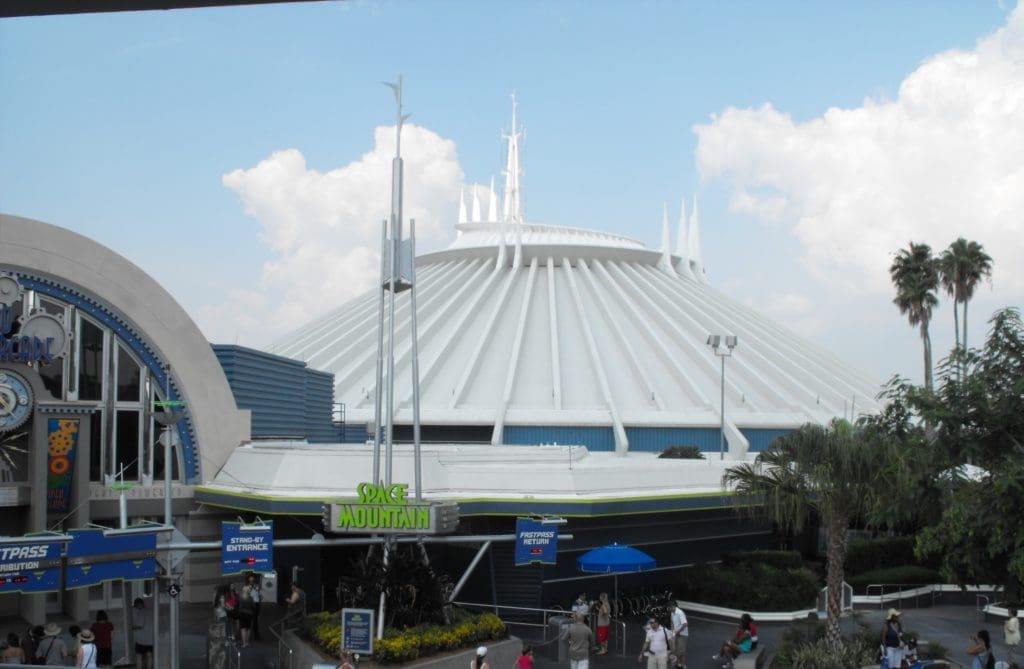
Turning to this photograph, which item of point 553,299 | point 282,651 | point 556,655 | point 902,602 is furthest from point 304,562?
point 553,299

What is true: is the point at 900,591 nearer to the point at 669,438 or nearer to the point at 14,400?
the point at 669,438

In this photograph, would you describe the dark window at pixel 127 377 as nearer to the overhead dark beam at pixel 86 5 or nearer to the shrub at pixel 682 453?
the shrub at pixel 682 453

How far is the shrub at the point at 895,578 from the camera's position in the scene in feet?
100

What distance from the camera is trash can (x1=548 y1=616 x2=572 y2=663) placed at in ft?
66.8

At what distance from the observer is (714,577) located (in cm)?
2661

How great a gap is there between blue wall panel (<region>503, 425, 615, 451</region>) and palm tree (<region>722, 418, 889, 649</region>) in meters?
17.1

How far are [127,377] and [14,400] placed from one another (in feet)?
11.9

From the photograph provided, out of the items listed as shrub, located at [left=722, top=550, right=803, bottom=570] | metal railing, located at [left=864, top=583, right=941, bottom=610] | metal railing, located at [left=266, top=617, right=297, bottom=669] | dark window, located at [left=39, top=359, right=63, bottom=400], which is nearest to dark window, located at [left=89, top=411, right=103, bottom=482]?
dark window, located at [left=39, top=359, right=63, bottom=400]

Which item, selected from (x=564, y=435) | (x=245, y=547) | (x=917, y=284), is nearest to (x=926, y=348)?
(x=917, y=284)

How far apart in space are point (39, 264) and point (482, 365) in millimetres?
20900

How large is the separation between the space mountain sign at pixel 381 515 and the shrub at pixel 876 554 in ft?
59.0

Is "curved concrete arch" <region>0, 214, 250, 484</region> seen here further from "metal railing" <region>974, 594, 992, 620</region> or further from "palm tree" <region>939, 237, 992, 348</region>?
"palm tree" <region>939, 237, 992, 348</region>

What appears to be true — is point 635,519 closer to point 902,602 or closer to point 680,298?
point 902,602

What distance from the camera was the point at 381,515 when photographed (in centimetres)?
1891
